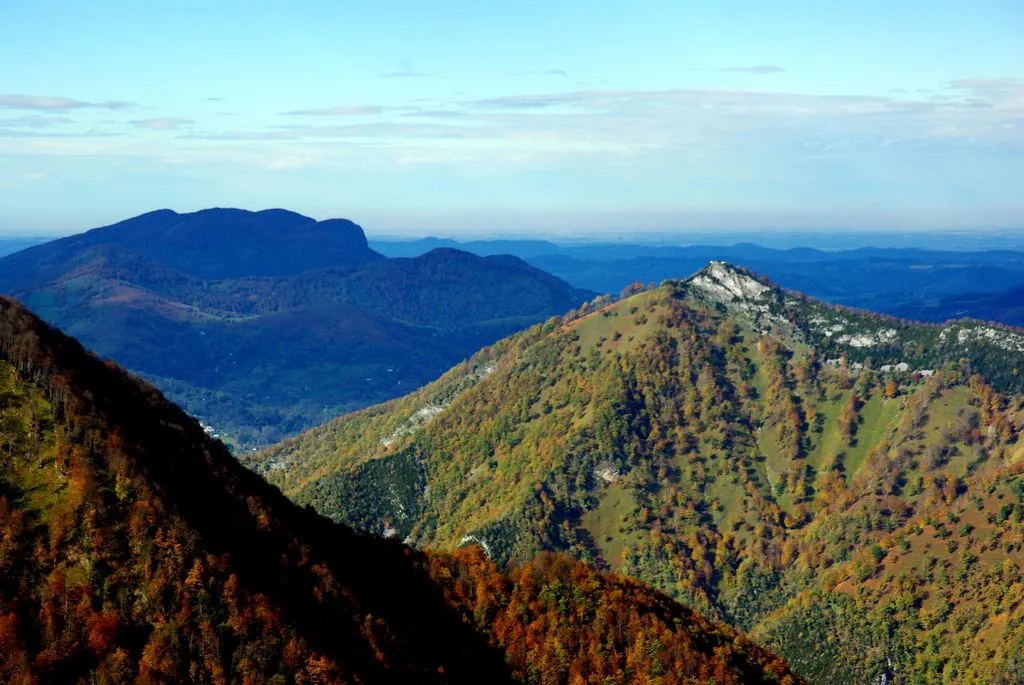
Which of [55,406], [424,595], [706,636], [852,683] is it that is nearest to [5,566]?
[55,406]

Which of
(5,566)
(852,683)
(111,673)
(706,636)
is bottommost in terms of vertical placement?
(852,683)

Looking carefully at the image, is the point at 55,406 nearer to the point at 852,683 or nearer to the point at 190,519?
the point at 190,519

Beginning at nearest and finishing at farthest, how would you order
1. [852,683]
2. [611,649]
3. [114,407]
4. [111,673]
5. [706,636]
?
[111,673] < [114,407] < [611,649] < [706,636] < [852,683]

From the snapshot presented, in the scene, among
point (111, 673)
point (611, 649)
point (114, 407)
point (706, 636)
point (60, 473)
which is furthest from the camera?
point (706, 636)

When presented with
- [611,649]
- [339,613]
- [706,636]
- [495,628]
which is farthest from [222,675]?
[706,636]

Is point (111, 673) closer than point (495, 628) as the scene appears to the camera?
Yes

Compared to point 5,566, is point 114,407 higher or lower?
higher
